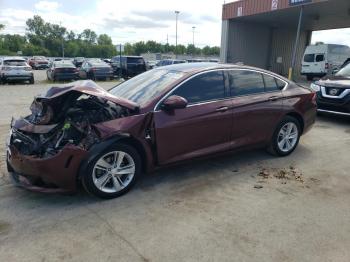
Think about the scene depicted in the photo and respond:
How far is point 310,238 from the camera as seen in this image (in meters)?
3.14

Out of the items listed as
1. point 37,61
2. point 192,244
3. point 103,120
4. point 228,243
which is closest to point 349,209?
point 228,243

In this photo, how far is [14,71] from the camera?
18656 mm

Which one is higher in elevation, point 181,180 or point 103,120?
point 103,120

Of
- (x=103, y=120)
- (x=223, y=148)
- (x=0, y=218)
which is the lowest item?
(x=0, y=218)

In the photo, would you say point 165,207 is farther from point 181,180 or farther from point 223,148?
point 223,148

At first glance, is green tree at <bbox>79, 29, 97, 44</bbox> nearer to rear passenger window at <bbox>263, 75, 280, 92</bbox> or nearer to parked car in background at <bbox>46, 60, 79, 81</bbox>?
parked car in background at <bbox>46, 60, 79, 81</bbox>

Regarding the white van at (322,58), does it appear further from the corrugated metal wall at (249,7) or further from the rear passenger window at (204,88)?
the rear passenger window at (204,88)

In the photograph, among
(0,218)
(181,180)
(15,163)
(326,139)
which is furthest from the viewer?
(326,139)

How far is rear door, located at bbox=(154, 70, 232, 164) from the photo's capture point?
4.09 meters

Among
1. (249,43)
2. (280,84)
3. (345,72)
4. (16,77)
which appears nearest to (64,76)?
(16,77)

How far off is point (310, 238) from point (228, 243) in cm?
81

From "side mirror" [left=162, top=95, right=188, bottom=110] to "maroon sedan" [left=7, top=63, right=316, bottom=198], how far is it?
0.01 meters

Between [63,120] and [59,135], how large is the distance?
28 centimetres

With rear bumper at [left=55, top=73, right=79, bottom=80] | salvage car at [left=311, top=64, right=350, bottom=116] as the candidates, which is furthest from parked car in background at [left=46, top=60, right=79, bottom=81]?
salvage car at [left=311, top=64, right=350, bottom=116]
